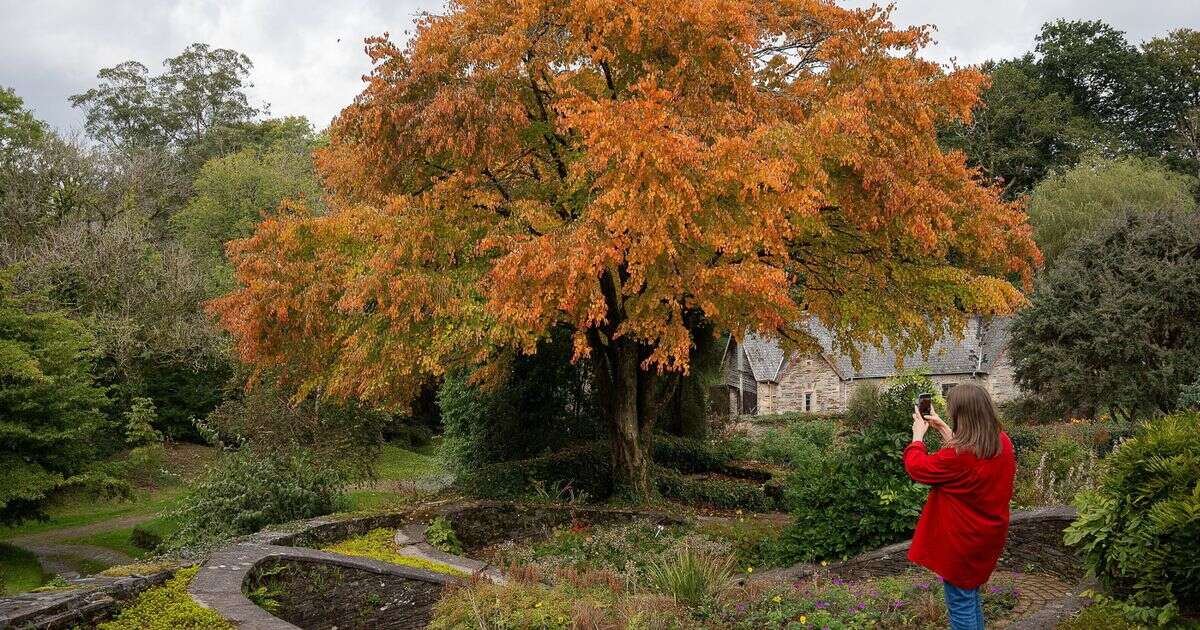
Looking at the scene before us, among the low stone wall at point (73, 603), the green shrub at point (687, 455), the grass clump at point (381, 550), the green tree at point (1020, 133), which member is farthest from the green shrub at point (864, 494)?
the green tree at point (1020, 133)

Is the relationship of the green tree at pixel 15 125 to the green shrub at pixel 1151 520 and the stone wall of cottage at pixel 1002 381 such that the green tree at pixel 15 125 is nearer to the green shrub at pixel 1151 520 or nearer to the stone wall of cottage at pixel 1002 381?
the green shrub at pixel 1151 520

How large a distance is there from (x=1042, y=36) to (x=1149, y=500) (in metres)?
52.6

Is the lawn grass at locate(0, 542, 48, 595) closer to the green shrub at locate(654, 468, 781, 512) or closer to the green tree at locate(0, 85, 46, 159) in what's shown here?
the green shrub at locate(654, 468, 781, 512)

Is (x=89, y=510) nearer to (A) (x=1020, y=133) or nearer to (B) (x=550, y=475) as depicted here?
(B) (x=550, y=475)

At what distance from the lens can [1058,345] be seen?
22.6m

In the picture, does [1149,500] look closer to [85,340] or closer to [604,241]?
[604,241]

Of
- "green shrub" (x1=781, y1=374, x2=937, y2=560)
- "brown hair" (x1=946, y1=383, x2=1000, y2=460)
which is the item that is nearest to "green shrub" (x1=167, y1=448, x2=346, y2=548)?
"green shrub" (x1=781, y1=374, x2=937, y2=560)

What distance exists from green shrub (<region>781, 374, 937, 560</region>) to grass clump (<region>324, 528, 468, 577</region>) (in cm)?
353

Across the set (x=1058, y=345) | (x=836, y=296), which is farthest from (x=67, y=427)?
(x=1058, y=345)

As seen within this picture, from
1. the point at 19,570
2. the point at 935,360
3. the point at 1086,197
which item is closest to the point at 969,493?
the point at 19,570

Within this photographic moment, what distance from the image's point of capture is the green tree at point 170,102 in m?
47.2

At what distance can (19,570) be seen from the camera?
15.1m

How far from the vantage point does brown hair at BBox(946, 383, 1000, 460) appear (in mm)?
4402

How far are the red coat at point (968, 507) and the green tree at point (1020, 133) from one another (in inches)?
1709
